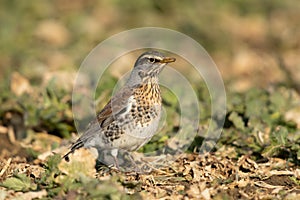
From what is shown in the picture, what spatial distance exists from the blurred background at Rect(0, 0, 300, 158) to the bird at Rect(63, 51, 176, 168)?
1.68 metres

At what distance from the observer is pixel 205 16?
14.4 meters

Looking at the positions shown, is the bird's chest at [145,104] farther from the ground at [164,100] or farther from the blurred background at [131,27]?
the blurred background at [131,27]

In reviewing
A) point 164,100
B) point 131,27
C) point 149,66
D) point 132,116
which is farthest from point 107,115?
point 131,27

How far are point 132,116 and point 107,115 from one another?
35 cm

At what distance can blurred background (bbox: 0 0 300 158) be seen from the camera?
34.0 ft

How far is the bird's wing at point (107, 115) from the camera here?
709 cm

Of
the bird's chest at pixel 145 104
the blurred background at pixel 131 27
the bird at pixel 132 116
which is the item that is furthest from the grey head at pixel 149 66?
the blurred background at pixel 131 27

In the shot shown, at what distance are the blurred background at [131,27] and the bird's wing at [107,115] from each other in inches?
64.4

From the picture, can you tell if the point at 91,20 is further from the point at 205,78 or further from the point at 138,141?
the point at 138,141

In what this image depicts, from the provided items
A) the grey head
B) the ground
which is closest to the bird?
the grey head

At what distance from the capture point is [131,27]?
1460cm

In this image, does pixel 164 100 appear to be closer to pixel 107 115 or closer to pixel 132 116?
pixel 107 115

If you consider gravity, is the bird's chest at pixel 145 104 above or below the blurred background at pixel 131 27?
below

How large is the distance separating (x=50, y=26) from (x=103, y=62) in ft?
10.4
